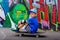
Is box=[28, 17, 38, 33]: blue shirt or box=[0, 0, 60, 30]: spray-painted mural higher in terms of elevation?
box=[0, 0, 60, 30]: spray-painted mural

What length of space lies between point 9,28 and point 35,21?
148 cm

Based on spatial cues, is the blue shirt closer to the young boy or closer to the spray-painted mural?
the young boy

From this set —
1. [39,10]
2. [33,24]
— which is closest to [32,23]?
[33,24]

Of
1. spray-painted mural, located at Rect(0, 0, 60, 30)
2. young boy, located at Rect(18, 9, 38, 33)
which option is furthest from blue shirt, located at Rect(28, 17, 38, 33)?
spray-painted mural, located at Rect(0, 0, 60, 30)

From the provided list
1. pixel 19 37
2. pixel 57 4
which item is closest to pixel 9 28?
pixel 19 37

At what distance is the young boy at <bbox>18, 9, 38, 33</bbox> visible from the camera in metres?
12.9

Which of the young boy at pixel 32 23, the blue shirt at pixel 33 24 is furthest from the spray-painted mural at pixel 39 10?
the blue shirt at pixel 33 24

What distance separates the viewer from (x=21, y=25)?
1320 cm

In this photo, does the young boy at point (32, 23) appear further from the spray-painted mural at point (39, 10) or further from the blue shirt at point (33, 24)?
the spray-painted mural at point (39, 10)

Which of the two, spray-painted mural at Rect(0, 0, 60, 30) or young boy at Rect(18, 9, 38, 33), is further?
spray-painted mural at Rect(0, 0, 60, 30)

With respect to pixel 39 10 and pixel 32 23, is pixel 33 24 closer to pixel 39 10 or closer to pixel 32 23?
pixel 32 23

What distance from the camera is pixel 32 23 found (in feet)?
42.1

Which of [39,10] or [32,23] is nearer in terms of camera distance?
[32,23]

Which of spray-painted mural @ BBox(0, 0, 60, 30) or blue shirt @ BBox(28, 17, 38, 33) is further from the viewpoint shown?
spray-painted mural @ BBox(0, 0, 60, 30)
